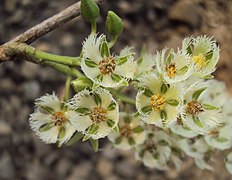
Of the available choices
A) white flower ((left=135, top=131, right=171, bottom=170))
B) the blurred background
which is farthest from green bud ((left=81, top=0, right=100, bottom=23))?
the blurred background

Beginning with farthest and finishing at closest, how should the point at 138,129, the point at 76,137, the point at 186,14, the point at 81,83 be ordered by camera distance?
the point at 186,14, the point at 138,129, the point at 76,137, the point at 81,83

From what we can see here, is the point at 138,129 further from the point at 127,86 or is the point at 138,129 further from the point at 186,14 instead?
the point at 186,14

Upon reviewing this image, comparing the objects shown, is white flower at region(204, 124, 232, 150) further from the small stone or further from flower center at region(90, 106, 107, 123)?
the small stone

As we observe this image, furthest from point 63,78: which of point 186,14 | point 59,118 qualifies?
point 59,118

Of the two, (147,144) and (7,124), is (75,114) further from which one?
(7,124)

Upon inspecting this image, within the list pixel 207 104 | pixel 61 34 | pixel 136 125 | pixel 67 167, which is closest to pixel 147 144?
pixel 136 125

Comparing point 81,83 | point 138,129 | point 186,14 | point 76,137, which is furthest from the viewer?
point 186,14
